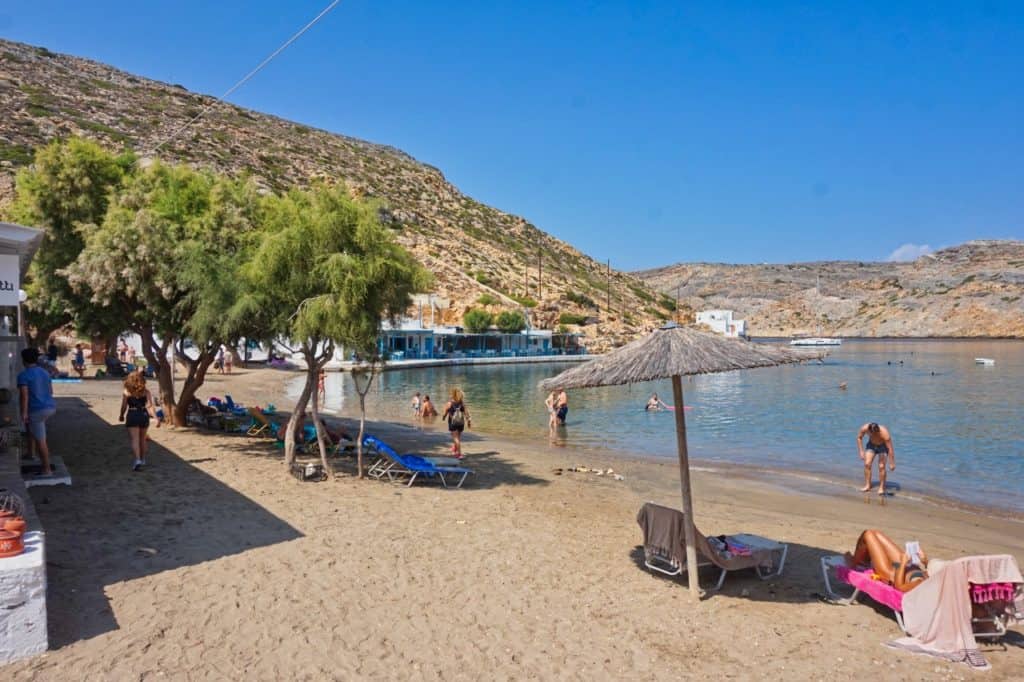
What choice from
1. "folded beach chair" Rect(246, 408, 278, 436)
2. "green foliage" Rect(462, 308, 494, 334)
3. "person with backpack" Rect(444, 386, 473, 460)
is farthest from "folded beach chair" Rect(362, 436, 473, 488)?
"green foliage" Rect(462, 308, 494, 334)

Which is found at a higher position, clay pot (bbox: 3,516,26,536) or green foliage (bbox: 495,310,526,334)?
green foliage (bbox: 495,310,526,334)

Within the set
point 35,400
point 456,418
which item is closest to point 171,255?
point 35,400

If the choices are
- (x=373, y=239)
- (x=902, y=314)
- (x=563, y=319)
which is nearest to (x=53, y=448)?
(x=373, y=239)

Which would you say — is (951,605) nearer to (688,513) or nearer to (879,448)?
(688,513)

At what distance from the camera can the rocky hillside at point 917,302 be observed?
472ft

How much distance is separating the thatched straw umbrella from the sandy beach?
0.99 metres

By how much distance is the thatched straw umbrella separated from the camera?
588cm

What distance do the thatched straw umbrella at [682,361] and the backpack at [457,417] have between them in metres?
7.07

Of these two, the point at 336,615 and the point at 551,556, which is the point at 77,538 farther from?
the point at 551,556

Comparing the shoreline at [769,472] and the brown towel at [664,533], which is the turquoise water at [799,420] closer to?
the shoreline at [769,472]

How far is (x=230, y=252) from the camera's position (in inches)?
452

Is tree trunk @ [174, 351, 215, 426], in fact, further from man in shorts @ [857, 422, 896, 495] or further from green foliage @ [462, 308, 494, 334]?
green foliage @ [462, 308, 494, 334]

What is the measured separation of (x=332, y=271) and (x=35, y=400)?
3589 mm

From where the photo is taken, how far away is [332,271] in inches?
344
